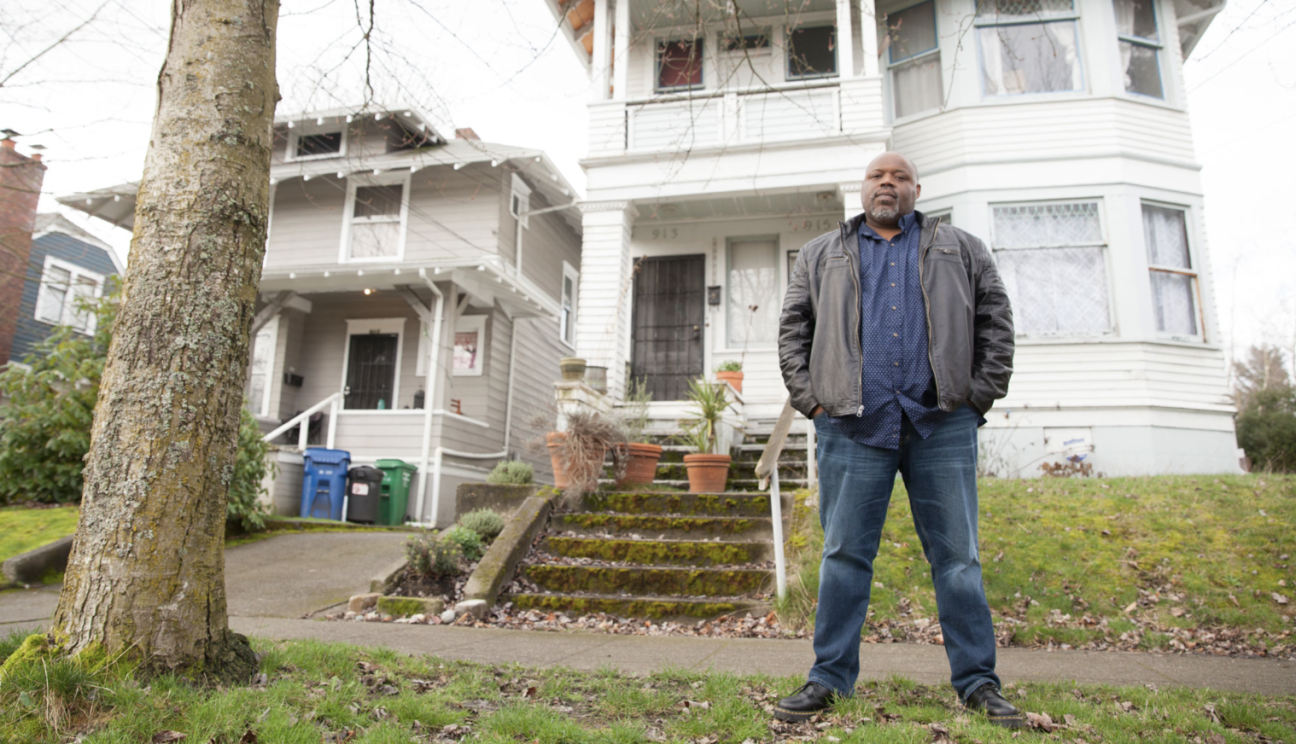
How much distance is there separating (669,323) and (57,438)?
7082 mm

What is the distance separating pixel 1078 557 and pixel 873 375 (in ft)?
12.3

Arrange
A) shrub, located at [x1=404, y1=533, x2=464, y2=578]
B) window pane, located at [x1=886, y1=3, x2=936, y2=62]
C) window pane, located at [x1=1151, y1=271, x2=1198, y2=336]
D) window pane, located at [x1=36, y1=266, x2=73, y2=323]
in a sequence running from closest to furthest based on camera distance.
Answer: shrub, located at [x1=404, y1=533, x2=464, y2=578] → window pane, located at [x1=1151, y1=271, x2=1198, y2=336] → window pane, located at [x1=886, y1=3, x2=936, y2=62] → window pane, located at [x1=36, y1=266, x2=73, y2=323]

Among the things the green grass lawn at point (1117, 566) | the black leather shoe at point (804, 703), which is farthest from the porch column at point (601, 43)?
the black leather shoe at point (804, 703)

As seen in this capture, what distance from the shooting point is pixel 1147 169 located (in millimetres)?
9594

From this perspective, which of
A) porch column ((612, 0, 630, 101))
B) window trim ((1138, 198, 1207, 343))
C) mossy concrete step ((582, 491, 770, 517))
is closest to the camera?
mossy concrete step ((582, 491, 770, 517))

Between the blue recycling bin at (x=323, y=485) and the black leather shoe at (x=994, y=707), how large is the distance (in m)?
9.78

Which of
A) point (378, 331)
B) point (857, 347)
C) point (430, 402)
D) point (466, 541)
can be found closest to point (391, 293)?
point (378, 331)

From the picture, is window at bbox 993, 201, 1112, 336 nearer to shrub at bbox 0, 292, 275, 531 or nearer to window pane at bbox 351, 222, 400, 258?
shrub at bbox 0, 292, 275, 531

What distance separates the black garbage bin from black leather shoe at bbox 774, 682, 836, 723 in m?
9.15

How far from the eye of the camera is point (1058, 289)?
9453mm

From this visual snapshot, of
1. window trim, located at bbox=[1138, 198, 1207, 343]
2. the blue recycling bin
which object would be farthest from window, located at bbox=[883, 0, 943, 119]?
the blue recycling bin

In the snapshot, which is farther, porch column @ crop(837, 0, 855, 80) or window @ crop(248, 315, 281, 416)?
window @ crop(248, 315, 281, 416)

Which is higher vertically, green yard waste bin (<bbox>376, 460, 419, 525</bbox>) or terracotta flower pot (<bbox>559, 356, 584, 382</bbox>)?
terracotta flower pot (<bbox>559, 356, 584, 382</bbox>)

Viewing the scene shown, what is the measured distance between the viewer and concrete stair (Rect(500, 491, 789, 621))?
5.43 meters
